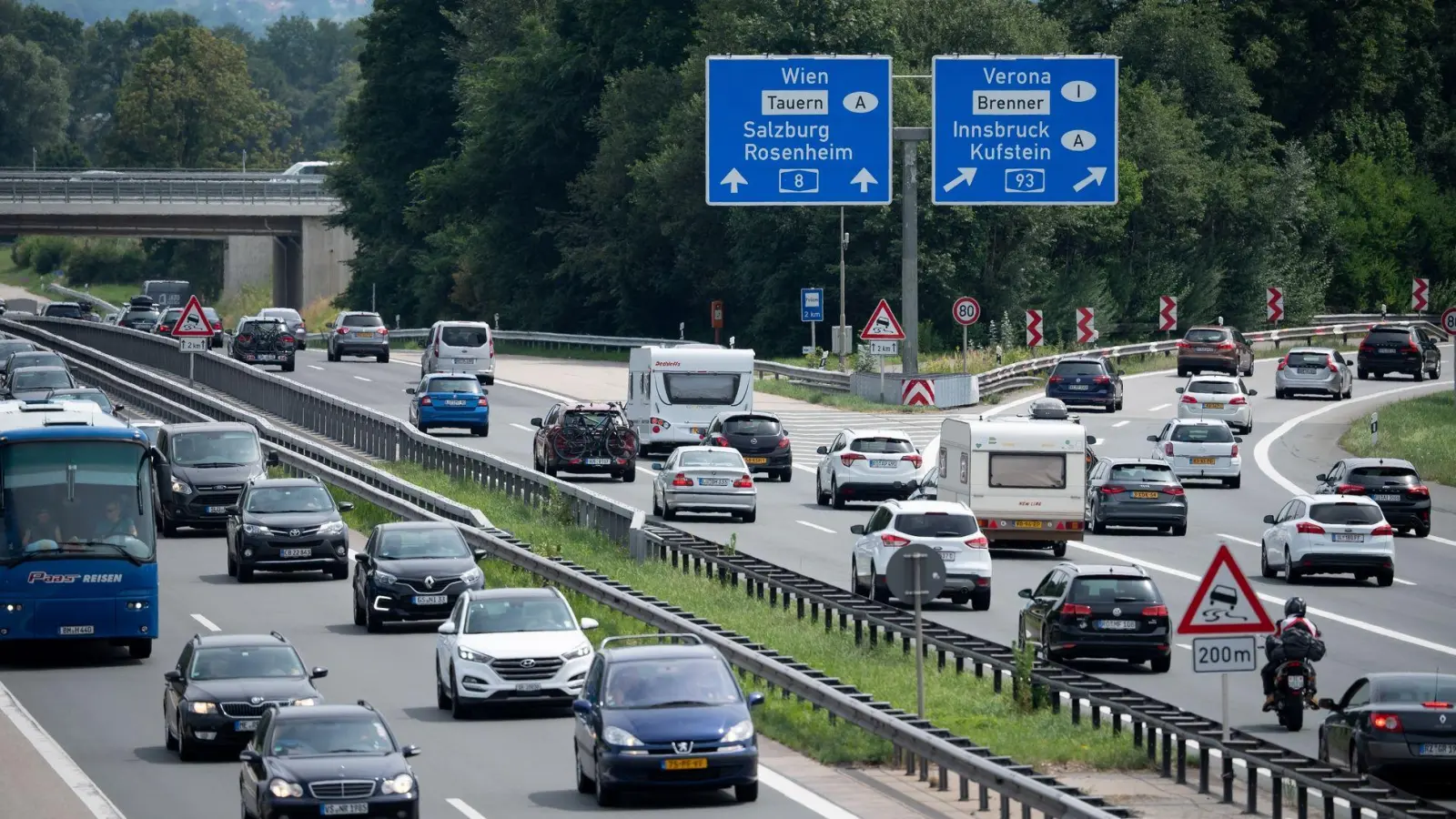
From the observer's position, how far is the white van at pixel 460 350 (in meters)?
66.4

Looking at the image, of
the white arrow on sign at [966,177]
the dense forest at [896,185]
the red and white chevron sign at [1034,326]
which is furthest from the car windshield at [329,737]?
the dense forest at [896,185]

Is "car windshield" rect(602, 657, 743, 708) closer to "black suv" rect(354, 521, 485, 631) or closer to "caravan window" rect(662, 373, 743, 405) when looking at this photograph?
"black suv" rect(354, 521, 485, 631)

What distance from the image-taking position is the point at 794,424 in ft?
198

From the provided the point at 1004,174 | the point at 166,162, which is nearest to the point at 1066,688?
the point at 1004,174

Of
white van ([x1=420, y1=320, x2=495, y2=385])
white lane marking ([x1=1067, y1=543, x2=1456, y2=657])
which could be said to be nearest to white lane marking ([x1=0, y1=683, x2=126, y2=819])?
white lane marking ([x1=1067, y1=543, x2=1456, y2=657])

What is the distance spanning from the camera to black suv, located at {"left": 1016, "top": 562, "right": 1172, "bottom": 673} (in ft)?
88.7

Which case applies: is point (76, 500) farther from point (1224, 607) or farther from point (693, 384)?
point (693, 384)

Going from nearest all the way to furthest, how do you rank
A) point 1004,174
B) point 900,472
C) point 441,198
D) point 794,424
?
point 900,472 → point 1004,174 → point 794,424 → point 441,198

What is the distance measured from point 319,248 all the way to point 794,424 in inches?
2764

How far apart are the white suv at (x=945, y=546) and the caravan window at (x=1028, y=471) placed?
5261mm

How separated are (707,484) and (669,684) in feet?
71.3

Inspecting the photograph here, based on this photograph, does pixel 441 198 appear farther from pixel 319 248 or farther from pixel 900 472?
pixel 900 472

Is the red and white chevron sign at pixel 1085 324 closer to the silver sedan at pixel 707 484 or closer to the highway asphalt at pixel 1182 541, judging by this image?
the highway asphalt at pixel 1182 541

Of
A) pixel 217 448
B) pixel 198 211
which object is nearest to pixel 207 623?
pixel 217 448
